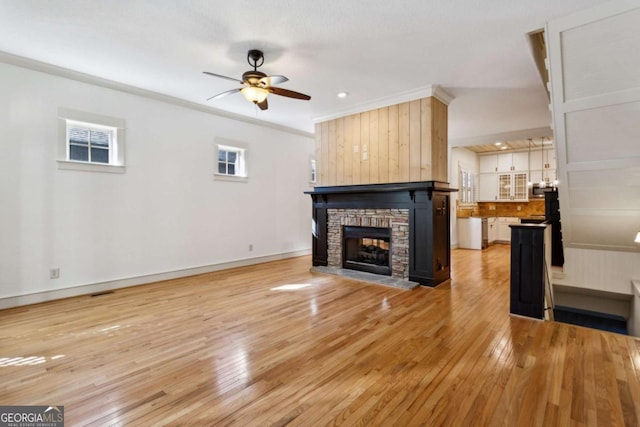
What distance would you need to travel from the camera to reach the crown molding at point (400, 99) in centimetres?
454

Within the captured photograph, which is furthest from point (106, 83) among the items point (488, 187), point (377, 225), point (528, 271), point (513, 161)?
point (513, 161)

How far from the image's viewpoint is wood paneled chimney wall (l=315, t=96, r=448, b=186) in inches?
181

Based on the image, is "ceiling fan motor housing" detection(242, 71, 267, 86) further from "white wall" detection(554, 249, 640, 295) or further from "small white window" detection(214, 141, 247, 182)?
"white wall" detection(554, 249, 640, 295)

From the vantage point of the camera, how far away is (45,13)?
286 centimetres

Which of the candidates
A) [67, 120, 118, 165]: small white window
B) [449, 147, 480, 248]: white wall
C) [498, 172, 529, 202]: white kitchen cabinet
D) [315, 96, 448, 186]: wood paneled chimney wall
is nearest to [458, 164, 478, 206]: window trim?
[449, 147, 480, 248]: white wall

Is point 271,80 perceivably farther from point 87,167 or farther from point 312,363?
point 87,167

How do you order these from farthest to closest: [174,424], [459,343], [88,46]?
[88,46]
[459,343]
[174,424]

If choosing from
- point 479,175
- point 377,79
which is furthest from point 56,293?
point 479,175

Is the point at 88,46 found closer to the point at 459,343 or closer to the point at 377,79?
the point at 377,79

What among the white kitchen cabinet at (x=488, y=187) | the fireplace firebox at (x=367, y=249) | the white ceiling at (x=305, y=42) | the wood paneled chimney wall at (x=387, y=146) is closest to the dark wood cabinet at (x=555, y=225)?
the white ceiling at (x=305, y=42)

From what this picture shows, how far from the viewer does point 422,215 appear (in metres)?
4.61

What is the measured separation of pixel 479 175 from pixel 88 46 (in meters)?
10.3

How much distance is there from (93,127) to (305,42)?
3310 mm

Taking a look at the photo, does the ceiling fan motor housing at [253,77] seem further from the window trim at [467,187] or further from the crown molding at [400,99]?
the window trim at [467,187]
